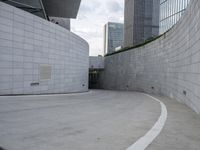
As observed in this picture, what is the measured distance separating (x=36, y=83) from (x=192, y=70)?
11080mm

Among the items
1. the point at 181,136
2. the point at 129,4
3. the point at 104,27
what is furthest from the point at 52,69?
the point at 104,27

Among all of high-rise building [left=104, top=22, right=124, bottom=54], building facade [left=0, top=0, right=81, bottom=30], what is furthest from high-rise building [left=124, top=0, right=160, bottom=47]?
building facade [left=0, top=0, right=81, bottom=30]

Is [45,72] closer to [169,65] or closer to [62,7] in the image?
[169,65]

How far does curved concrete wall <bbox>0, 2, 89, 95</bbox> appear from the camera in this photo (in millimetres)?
13047

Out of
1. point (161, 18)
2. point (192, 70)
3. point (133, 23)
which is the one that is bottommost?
point (192, 70)

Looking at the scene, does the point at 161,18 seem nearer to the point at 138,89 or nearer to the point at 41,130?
the point at 138,89

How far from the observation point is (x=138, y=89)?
2894cm

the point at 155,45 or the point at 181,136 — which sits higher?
the point at 155,45

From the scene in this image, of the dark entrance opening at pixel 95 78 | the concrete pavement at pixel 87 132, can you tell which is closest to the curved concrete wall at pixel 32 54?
the concrete pavement at pixel 87 132

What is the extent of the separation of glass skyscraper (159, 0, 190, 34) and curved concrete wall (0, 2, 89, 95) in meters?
40.5

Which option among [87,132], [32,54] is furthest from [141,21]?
[87,132]

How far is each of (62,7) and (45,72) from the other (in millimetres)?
17315

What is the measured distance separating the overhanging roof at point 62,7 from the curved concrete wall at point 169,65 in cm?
1043

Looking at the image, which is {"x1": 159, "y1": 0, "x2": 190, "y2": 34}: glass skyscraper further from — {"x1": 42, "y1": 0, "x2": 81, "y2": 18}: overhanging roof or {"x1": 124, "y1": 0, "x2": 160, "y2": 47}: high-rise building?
{"x1": 124, "y1": 0, "x2": 160, "y2": 47}: high-rise building
